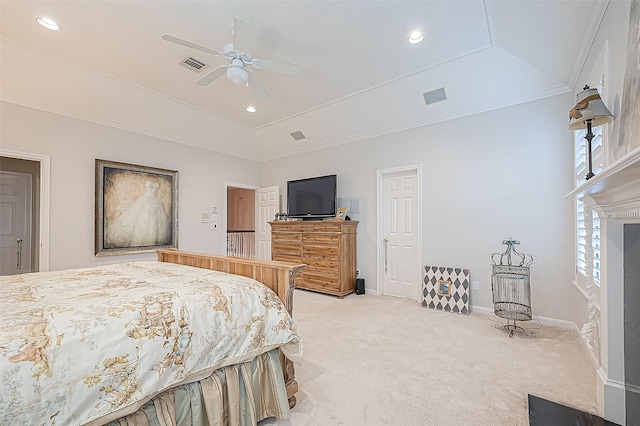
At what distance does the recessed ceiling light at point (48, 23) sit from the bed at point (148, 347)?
2450mm

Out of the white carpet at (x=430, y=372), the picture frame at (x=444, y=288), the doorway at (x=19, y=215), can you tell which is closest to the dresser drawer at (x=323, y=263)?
the white carpet at (x=430, y=372)

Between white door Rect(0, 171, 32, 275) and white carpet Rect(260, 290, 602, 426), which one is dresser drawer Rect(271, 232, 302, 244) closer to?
white carpet Rect(260, 290, 602, 426)

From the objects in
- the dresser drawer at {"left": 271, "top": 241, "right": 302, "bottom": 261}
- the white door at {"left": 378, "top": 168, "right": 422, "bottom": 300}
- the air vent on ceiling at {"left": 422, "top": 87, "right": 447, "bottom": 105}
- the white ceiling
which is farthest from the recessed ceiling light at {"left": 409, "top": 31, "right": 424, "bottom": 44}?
the dresser drawer at {"left": 271, "top": 241, "right": 302, "bottom": 261}

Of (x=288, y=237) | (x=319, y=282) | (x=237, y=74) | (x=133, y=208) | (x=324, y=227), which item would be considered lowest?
(x=319, y=282)

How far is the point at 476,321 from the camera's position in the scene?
3.48 m

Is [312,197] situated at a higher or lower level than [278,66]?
lower

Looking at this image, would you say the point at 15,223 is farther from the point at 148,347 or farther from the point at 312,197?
the point at 148,347

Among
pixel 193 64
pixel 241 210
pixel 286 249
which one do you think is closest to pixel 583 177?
pixel 286 249

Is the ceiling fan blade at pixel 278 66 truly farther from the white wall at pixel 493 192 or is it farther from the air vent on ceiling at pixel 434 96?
the white wall at pixel 493 192

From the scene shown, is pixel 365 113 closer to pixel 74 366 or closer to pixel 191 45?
pixel 191 45

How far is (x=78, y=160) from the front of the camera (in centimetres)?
401

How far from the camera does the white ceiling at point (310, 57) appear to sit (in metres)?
2.58

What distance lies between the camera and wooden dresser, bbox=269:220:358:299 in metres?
4.61

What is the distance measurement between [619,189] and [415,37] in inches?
93.9
